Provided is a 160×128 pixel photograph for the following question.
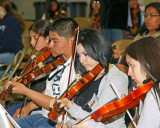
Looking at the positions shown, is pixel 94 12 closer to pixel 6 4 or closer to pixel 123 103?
pixel 6 4

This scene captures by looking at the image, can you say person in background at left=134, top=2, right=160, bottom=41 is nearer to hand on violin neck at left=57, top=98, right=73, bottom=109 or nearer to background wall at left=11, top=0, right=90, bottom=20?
hand on violin neck at left=57, top=98, right=73, bottom=109

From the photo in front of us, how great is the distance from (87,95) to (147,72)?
0.46 m

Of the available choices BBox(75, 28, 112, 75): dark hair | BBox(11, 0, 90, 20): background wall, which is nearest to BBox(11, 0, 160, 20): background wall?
BBox(11, 0, 90, 20): background wall

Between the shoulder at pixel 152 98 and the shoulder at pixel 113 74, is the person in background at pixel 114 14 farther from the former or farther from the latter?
the shoulder at pixel 152 98

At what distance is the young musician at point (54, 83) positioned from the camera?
171 cm

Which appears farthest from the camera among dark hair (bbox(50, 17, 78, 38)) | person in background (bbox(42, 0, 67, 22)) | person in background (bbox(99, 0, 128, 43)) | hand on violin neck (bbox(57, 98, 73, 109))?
person in background (bbox(42, 0, 67, 22))

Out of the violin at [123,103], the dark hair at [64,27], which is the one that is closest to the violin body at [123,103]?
the violin at [123,103]

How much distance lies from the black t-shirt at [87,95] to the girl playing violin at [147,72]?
319 millimetres

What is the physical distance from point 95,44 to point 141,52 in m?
0.33

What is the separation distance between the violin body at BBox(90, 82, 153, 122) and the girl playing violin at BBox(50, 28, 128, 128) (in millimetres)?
155

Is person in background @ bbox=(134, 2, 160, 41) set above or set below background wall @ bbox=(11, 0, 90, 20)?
above

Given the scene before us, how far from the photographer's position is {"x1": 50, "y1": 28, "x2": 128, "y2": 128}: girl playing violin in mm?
1392

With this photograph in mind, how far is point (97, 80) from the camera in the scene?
155 centimetres

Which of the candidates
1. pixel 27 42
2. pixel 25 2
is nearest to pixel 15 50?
pixel 27 42
